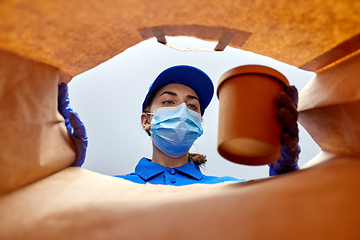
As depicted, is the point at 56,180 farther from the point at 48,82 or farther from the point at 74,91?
the point at 74,91

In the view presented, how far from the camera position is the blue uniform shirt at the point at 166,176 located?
1.32 metres

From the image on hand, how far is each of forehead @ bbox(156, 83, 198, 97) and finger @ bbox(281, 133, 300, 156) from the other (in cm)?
83

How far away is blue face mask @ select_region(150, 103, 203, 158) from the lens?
4.22ft

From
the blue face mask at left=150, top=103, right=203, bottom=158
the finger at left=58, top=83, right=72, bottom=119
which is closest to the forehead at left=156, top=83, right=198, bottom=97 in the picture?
the blue face mask at left=150, top=103, right=203, bottom=158

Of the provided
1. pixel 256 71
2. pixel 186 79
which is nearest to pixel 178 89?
pixel 186 79

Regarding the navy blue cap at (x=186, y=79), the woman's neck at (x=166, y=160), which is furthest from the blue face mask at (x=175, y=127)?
the navy blue cap at (x=186, y=79)

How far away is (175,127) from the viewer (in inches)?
50.3

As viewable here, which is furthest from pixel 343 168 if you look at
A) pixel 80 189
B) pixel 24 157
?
pixel 24 157

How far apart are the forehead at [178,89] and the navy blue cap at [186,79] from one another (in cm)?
2

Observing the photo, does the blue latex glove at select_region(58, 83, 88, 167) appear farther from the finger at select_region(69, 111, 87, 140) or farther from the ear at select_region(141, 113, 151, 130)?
the ear at select_region(141, 113, 151, 130)

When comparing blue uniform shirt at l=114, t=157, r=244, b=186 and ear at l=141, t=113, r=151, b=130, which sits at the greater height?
ear at l=141, t=113, r=151, b=130

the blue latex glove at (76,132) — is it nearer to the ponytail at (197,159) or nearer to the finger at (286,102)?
the finger at (286,102)

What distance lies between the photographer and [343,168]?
0.60 metres

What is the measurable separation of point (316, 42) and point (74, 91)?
169cm
